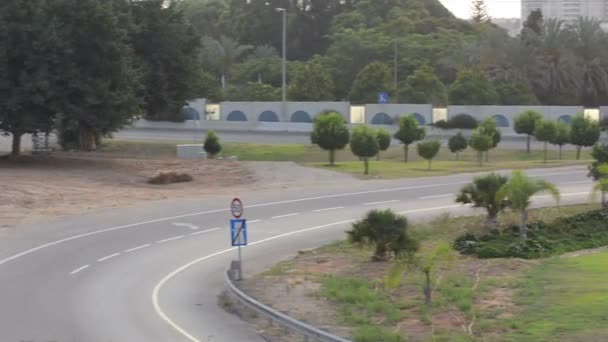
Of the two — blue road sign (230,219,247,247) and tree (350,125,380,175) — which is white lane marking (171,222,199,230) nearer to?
blue road sign (230,219,247,247)

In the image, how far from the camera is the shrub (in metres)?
44.8

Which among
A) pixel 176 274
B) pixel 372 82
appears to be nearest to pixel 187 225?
pixel 176 274

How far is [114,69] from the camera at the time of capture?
163 ft

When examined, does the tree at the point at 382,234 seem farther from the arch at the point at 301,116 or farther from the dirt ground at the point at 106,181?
the arch at the point at 301,116

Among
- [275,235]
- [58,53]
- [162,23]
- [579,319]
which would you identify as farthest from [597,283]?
[162,23]

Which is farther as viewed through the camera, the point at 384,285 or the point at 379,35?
the point at 379,35

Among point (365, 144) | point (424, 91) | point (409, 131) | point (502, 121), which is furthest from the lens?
point (424, 91)

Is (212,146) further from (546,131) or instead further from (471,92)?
(471,92)

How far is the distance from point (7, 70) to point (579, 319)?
3688cm

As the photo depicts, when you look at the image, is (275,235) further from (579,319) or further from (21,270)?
(579,319)

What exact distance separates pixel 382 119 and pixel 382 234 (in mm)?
51876

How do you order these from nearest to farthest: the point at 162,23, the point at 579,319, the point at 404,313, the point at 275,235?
the point at 579,319 < the point at 404,313 < the point at 275,235 < the point at 162,23

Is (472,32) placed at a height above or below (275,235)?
above

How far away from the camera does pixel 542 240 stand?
27.5 metres
